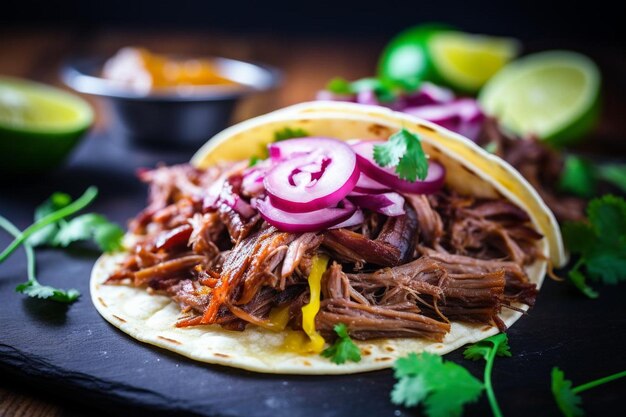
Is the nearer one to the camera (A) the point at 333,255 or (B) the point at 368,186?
(A) the point at 333,255

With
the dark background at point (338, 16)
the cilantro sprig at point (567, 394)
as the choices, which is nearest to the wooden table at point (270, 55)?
the dark background at point (338, 16)

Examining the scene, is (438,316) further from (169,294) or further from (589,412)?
(169,294)

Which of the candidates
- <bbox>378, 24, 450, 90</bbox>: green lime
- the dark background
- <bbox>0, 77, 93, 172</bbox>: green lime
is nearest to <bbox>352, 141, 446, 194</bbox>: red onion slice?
<bbox>0, 77, 93, 172</bbox>: green lime

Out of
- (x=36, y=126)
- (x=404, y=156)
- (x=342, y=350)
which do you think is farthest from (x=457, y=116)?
(x=36, y=126)

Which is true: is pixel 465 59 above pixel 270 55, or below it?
above

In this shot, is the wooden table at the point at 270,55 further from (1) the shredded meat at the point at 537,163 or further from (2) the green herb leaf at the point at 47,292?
(2) the green herb leaf at the point at 47,292

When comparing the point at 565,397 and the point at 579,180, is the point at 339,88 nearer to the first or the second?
the point at 579,180

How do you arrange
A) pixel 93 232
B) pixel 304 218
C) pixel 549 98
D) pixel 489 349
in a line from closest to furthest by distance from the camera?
pixel 489 349
pixel 304 218
pixel 93 232
pixel 549 98
